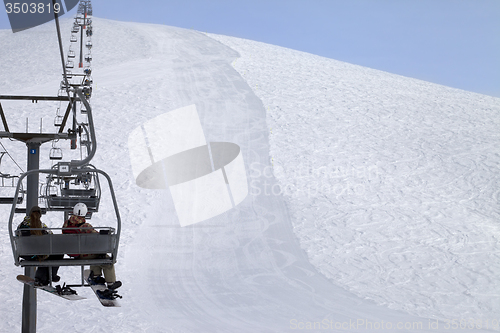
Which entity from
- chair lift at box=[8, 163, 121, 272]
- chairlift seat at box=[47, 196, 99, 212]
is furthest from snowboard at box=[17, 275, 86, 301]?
chairlift seat at box=[47, 196, 99, 212]

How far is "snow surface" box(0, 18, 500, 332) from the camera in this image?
12.1 m

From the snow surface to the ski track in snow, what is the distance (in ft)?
0.23

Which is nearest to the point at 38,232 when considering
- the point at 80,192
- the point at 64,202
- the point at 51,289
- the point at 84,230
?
the point at 84,230

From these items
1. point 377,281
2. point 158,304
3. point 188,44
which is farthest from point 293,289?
point 188,44

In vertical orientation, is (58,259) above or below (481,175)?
below

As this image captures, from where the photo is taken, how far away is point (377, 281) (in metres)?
13.6

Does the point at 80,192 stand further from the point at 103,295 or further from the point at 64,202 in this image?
the point at 103,295

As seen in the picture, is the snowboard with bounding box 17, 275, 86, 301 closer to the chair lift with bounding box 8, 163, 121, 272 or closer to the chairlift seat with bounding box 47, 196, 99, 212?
the chair lift with bounding box 8, 163, 121, 272

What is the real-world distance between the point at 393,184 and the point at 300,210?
438cm

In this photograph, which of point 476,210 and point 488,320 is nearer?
point 488,320

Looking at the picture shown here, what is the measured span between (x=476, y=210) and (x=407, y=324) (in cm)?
768

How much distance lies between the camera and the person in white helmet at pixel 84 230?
600cm

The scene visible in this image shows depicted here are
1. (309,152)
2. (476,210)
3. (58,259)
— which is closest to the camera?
(58,259)

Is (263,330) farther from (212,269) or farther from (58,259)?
(58,259)
